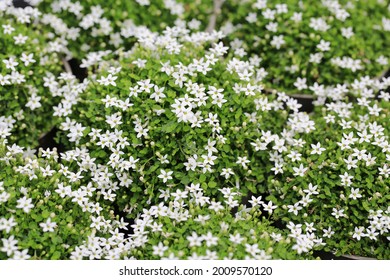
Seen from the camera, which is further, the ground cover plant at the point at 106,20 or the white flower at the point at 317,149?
the ground cover plant at the point at 106,20

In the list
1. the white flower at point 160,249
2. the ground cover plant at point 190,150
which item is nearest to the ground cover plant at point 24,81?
the ground cover plant at point 190,150

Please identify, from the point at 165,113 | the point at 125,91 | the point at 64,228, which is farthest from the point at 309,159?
the point at 64,228

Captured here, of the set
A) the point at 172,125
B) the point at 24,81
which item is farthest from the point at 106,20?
the point at 172,125

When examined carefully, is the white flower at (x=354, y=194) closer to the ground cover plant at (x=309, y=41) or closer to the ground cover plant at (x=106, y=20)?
the ground cover plant at (x=309, y=41)

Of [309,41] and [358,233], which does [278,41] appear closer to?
[309,41]

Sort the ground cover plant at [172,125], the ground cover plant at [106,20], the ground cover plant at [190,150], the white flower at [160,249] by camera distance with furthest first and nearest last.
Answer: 1. the ground cover plant at [106,20]
2. the ground cover plant at [172,125]
3. the ground cover plant at [190,150]
4. the white flower at [160,249]

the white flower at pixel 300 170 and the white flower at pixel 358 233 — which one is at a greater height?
the white flower at pixel 300 170

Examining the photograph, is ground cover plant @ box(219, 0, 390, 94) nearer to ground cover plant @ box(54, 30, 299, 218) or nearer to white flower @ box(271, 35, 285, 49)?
white flower @ box(271, 35, 285, 49)

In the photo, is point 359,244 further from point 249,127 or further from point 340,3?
point 340,3

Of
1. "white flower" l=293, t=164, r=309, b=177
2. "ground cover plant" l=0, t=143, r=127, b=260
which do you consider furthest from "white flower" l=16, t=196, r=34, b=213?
"white flower" l=293, t=164, r=309, b=177
